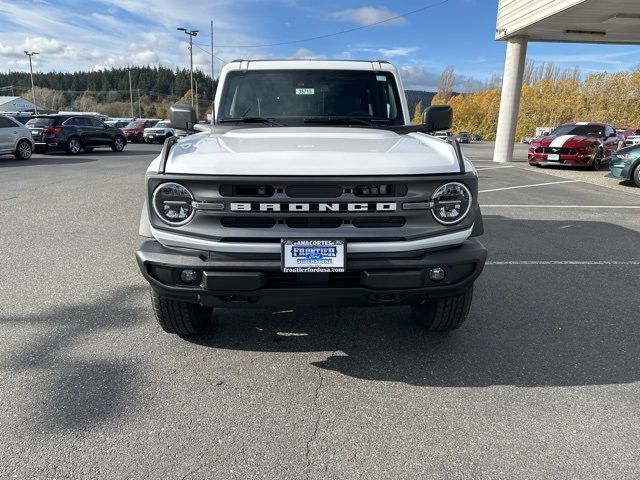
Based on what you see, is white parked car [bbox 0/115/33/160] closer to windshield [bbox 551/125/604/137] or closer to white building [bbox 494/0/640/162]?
white building [bbox 494/0/640/162]

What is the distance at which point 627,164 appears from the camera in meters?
11.6

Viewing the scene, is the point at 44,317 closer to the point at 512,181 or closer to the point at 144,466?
the point at 144,466

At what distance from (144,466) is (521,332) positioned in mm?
2728

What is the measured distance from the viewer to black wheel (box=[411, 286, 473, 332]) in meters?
3.08

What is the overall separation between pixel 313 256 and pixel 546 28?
18772 millimetres

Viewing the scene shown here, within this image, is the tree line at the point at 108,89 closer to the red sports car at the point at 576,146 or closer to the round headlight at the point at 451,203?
the red sports car at the point at 576,146

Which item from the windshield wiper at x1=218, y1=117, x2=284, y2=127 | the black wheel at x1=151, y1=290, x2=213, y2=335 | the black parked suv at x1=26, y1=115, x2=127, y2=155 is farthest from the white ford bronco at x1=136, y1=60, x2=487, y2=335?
the black parked suv at x1=26, y1=115, x2=127, y2=155

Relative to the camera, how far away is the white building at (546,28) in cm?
1416

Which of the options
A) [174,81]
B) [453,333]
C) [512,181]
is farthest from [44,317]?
[174,81]

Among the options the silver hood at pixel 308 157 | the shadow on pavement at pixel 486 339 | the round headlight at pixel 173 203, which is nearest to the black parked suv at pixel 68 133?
the shadow on pavement at pixel 486 339

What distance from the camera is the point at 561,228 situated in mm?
7031

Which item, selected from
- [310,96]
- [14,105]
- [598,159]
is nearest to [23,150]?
[310,96]

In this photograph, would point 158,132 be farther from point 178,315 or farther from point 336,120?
point 178,315

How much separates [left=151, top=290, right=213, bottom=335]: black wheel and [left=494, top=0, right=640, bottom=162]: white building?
48.3ft
